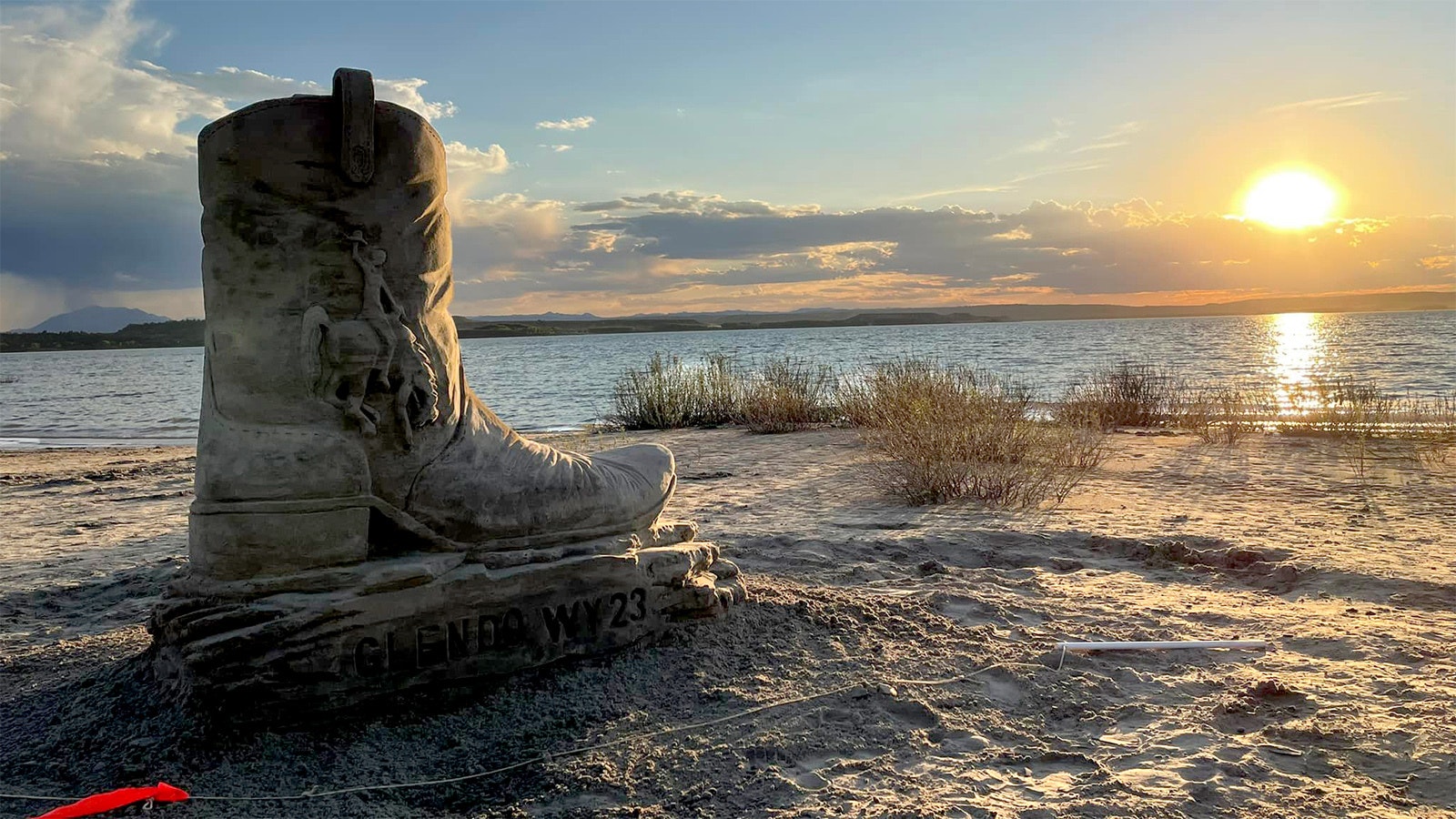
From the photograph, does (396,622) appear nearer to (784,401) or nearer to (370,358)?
(370,358)

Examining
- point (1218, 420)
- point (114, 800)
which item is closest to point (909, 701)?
point (114, 800)

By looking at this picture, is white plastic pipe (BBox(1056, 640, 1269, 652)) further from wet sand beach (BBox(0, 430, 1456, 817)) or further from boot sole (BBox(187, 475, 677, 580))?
boot sole (BBox(187, 475, 677, 580))

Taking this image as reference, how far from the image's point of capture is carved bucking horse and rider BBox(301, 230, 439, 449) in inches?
104

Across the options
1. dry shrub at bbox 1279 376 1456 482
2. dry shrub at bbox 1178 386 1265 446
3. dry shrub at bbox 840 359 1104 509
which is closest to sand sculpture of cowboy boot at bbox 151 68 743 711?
dry shrub at bbox 840 359 1104 509

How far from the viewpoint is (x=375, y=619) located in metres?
2.66

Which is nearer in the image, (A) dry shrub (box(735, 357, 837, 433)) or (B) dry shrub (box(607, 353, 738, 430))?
(A) dry shrub (box(735, 357, 837, 433))

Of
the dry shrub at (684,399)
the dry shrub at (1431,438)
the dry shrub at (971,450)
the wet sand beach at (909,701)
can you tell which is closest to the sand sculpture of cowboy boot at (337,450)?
the wet sand beach at (909,701)

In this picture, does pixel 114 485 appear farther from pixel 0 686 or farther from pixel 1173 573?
pixel 1173 573

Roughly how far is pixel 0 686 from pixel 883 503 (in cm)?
481

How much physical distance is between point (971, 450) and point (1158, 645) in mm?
3362

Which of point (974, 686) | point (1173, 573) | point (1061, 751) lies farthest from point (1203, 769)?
point (1173, 573)

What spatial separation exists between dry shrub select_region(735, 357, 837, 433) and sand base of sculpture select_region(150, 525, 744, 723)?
8358 mm

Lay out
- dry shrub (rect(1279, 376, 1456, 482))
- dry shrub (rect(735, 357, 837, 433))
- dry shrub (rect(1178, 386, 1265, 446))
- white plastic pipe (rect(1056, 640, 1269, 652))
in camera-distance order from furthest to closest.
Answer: dry shrub (rect(735, 357, 837, 433)), dry shrub (rect(1178, 386, 1265, 446)), dry shrub (rect(1279, 376, 1456, 482)), white plastic pipe (rect(1056, 640, 1269, 652))

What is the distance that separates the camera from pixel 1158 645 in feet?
10.9
